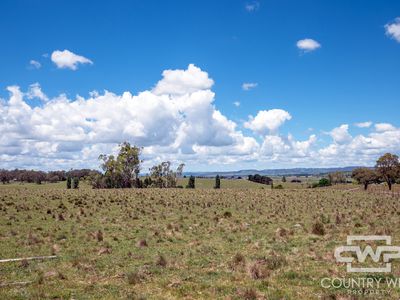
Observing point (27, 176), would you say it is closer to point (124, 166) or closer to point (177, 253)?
point (124, 166)

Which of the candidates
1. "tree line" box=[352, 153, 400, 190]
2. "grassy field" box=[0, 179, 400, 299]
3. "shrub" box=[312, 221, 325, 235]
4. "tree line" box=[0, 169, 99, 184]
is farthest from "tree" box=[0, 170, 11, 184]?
"shrub" box=[312, 221, 325, 235]

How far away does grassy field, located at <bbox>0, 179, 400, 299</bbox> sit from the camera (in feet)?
39.5

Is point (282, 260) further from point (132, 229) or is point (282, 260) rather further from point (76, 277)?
point (132, 229)

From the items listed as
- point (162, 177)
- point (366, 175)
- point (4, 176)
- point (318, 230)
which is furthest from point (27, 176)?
point (318, 230)

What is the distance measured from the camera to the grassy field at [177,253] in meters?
12.1

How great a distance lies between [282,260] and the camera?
15.0m

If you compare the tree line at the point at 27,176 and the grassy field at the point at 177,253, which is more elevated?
the tree line at the point at 27,176

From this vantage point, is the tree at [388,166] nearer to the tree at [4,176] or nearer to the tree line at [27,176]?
the tree line at [27,176]

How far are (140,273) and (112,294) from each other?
2086mm

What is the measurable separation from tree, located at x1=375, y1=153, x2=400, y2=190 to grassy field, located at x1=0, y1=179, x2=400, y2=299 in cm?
7719

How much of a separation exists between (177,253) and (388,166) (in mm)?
95813

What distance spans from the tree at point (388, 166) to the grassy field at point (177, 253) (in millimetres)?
77188

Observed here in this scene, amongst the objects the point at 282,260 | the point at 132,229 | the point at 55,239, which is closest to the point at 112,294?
the point at 282,260

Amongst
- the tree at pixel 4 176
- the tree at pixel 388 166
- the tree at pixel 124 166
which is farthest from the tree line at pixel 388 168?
the tree at pixel 4 176
